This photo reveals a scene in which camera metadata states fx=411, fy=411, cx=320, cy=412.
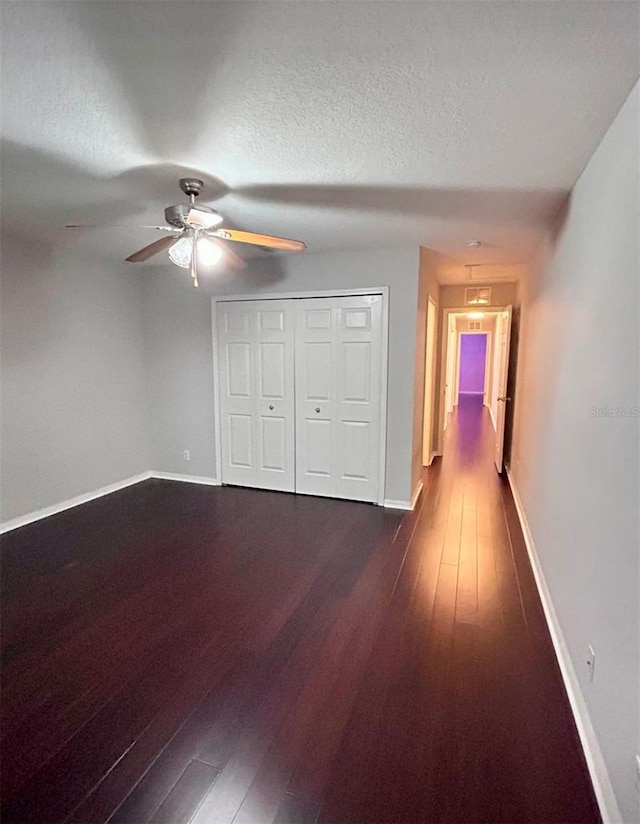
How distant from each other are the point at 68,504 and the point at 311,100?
4.01 meters

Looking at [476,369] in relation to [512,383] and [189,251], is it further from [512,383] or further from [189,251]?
[189,251]

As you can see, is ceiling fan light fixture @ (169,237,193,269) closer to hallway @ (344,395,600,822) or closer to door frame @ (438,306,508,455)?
hallway @ (344,395,600,822)

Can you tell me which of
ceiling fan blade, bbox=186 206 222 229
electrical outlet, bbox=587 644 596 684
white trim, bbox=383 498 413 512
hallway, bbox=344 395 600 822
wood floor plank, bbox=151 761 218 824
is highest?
ceiling fan blade, bbox=186 206 222 229

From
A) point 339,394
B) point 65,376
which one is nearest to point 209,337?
point 65,376

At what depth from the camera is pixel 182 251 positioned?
98.4 inches

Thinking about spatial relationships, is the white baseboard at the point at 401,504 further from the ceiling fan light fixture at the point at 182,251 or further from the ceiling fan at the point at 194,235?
the ceiling fan light fixture at the point at 182,251

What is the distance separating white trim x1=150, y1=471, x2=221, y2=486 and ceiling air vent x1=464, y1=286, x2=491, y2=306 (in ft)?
13.1

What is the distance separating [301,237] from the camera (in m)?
3.37

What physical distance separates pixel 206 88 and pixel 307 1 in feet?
1.66

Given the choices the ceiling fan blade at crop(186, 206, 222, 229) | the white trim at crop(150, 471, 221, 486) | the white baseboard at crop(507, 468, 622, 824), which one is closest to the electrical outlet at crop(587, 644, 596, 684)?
the white baseboard at crop(507, 468, 622, 824)

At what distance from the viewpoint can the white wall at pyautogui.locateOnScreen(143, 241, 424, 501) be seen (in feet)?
12.3

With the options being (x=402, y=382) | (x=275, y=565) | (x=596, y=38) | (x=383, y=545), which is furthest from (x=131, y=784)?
(x=402, y=382)

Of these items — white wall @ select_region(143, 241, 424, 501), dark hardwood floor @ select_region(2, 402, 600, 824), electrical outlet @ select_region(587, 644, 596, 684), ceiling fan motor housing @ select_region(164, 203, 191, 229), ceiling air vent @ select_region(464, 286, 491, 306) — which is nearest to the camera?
dark hardwood floor @ select_region(2, 402, 600, 824)

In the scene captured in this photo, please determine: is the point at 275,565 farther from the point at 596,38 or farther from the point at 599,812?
the point at 596,38
